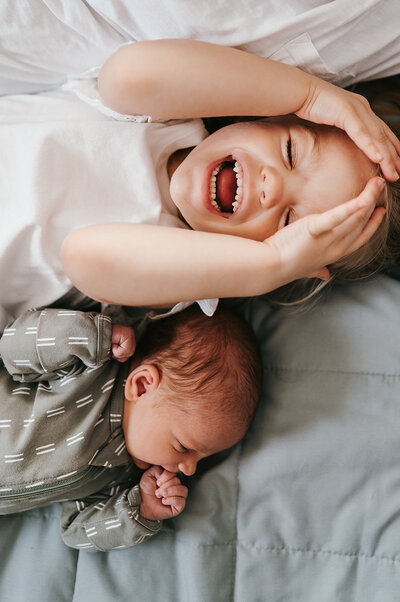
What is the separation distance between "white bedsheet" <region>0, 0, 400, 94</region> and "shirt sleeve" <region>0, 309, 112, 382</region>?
0.51 m

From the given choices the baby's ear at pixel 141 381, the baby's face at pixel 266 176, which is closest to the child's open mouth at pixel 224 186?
the baby's face at pixel 266 176

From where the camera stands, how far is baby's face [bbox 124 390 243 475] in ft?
3.78

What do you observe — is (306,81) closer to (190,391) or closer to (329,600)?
(190,391)

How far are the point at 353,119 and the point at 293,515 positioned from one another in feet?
2.54

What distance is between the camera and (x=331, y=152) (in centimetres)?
105

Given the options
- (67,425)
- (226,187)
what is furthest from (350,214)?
(67,425)

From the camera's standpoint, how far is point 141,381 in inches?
46.9

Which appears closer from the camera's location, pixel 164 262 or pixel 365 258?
pixel 164 262

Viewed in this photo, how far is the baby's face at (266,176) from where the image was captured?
3.43 feet

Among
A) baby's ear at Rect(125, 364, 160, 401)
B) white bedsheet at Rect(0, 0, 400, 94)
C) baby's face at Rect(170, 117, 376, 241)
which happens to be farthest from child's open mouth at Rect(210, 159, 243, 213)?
baby's ear at Rect(125, 364, 160, 401)

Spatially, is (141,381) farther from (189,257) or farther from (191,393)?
(189,257)

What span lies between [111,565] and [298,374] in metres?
0.55

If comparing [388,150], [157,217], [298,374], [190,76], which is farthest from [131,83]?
[298,374]

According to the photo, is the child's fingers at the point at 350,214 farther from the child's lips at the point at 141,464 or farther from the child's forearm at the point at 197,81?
the child's lips at the point at 141,464
